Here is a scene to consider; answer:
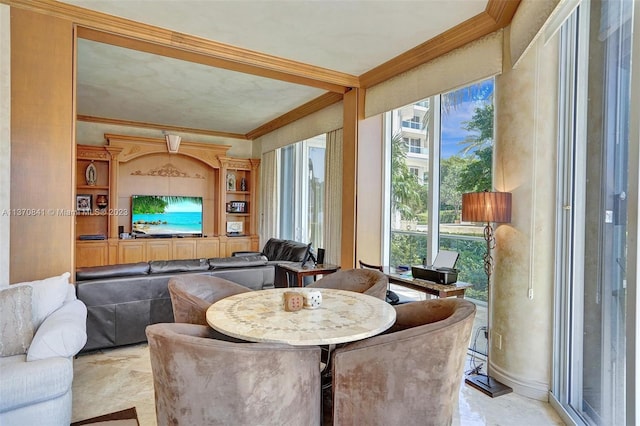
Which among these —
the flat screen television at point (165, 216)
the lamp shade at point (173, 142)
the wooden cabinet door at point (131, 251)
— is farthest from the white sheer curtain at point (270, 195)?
the wooden cabinet door at point (131, 251)

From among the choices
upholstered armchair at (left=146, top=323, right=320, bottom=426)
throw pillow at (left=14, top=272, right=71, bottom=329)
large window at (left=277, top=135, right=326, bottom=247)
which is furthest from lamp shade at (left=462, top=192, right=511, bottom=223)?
large window at (left=277, top=135, right=326, bottom=247)

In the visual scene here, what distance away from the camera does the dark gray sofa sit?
3.15 meters

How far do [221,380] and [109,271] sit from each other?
2.23 meters

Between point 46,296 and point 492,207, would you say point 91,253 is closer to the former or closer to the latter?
point 46,296

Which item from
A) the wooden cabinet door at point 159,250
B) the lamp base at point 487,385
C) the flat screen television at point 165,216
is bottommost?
the lamp base at point 487,385

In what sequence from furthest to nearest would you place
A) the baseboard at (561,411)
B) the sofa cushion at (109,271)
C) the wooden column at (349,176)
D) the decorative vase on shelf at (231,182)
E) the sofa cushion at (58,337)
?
the decorative vase on shelf at (231,182)
the wooden column at (349,176)
the sofa cushion at (109,271)
the baseboard at (561,411)
the sofa cushion at (58,337)

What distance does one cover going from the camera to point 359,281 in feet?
9.79

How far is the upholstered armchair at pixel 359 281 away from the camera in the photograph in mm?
2744

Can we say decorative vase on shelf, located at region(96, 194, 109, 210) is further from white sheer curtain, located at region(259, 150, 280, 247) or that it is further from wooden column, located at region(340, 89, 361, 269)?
wooden column, located at region(340, 89, 361, 269)

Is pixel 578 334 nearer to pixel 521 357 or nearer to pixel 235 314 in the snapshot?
pixel 521 357

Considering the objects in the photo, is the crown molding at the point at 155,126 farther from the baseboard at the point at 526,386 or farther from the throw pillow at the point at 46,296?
the baseboard at the point at 526,386

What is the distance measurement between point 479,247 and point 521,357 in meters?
1.06

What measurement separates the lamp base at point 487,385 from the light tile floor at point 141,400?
0.11ft

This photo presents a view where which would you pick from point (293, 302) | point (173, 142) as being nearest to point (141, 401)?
point (293, 302)
